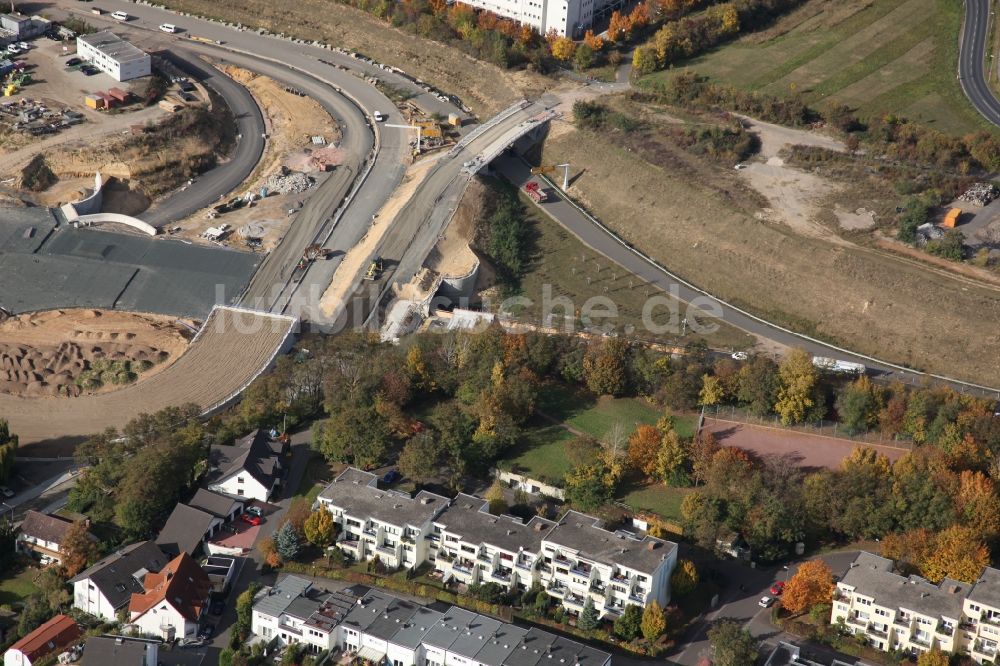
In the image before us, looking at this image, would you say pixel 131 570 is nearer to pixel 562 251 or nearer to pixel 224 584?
pixel 224 584

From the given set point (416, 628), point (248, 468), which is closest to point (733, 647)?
point (416, 628)

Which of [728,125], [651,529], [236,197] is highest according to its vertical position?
[728,125]

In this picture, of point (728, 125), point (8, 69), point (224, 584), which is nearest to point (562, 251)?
point (728, 125)

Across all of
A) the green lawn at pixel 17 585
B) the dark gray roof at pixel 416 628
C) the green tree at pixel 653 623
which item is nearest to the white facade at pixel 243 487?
the green lawn at pixel 17 585

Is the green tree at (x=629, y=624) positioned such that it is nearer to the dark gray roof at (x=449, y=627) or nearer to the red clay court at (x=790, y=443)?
the dark gray roof at (x=449, y=627)

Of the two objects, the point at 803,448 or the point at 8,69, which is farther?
the point at 8,69
